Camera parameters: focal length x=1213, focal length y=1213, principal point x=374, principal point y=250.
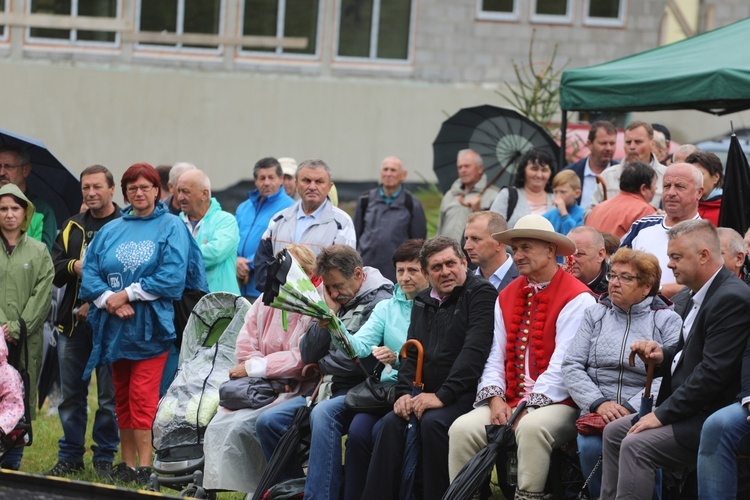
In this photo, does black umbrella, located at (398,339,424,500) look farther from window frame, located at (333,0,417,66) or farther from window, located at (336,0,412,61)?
window, located at (336,0,412,61)

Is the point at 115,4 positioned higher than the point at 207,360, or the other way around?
the point at 115,4

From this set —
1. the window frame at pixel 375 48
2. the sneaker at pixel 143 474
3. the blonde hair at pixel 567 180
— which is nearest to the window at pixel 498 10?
the window frame at pixel 375 48

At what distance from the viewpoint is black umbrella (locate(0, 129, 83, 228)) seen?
9219mm

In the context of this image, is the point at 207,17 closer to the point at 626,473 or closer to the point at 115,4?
Result: the point at 115,4

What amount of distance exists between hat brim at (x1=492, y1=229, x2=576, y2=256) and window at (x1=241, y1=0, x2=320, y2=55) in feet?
49.2

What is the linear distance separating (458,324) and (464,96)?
14778 mm

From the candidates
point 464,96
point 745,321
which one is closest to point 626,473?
point 745,321

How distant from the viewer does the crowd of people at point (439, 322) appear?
19.7 ft

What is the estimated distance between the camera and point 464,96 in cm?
2122

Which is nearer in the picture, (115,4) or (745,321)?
(745,321)

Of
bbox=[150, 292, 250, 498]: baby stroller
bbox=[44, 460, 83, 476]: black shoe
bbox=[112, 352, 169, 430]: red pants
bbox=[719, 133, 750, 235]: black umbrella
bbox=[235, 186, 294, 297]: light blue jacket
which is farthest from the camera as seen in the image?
bbox=[235, 186, 294, 297]: light blue jacket

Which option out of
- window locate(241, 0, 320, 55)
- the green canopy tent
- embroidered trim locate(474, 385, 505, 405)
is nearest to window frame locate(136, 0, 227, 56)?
window locate(241, 0, 320, 55)

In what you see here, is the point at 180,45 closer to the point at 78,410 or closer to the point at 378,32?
the point at 378,32

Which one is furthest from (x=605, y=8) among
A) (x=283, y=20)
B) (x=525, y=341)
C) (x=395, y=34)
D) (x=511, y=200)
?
(x=525, y=341)
